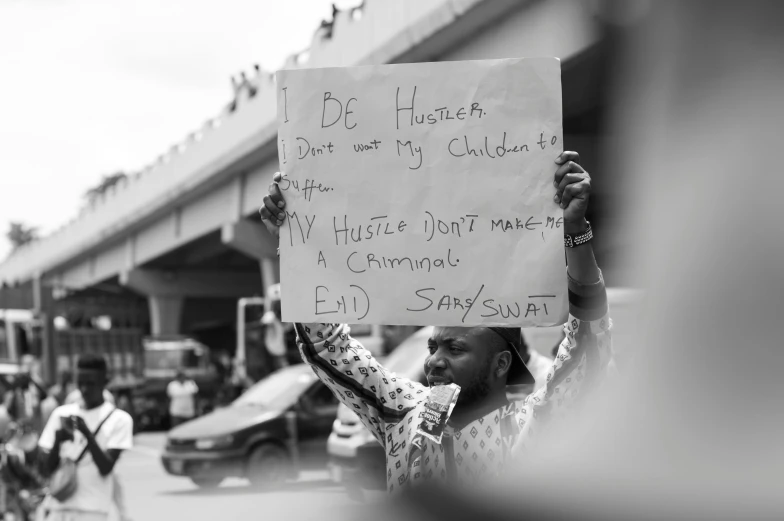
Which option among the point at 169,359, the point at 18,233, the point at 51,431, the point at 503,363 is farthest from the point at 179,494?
the point at 18,233

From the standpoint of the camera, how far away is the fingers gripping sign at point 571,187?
2496mm

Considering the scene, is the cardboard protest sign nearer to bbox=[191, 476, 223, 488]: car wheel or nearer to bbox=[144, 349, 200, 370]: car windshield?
bbox=[191, 476, 223, 488]: car wheel

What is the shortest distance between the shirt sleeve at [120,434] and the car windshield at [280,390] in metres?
9.07

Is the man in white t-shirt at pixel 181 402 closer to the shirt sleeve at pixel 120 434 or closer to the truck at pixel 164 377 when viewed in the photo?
the truck at pixel 164 377

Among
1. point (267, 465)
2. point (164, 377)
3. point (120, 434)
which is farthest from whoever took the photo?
point (164, 377)

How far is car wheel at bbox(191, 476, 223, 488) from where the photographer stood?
48.3 feet

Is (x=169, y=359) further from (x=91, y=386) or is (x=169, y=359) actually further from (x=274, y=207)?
(x=274, y=207)

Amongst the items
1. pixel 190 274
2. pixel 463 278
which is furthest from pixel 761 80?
pixel 190 274

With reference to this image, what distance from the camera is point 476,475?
2.58m

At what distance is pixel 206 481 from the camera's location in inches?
587

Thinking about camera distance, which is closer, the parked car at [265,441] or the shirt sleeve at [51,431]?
the shirt sleeve at [51,431]

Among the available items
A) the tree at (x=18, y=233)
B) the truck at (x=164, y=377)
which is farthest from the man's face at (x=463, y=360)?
the tree at (x=18, y=233)

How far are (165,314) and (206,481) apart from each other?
32.1 m

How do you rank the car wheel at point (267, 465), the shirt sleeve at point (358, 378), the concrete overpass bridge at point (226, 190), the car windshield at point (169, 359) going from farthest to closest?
the car windshield at point (169, 359) → the car wheel at point (267, 465) → the concrete overpass bridge at point (226, 190) → the shirt sleeve at point (358, 378)
